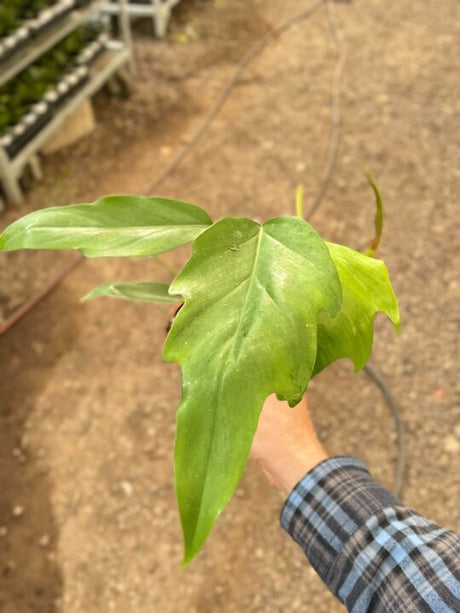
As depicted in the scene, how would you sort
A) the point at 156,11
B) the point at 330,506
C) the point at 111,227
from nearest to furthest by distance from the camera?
the point at 111,227, the point at 330,506, the point at 156,11

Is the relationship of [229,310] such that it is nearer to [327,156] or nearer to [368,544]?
[368,544]

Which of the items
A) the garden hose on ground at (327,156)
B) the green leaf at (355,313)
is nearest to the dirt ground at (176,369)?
the garden hose on ground at (327,156)

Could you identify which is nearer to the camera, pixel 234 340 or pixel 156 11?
pixel 234 340

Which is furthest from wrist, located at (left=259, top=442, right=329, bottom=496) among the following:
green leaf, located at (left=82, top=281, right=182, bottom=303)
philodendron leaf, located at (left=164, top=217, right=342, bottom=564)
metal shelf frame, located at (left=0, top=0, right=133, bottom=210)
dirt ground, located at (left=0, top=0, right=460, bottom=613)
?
metal shelf frame, located at (left=0, top=0, right=133, bottom=210)

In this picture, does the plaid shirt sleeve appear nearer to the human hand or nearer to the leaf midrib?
the human hand

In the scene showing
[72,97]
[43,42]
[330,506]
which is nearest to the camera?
[330,506]

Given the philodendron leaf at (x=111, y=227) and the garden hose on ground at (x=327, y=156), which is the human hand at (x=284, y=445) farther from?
the garden hose on ground at (x=327, y=156)

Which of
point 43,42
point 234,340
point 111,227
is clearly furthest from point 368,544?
point 43,42
